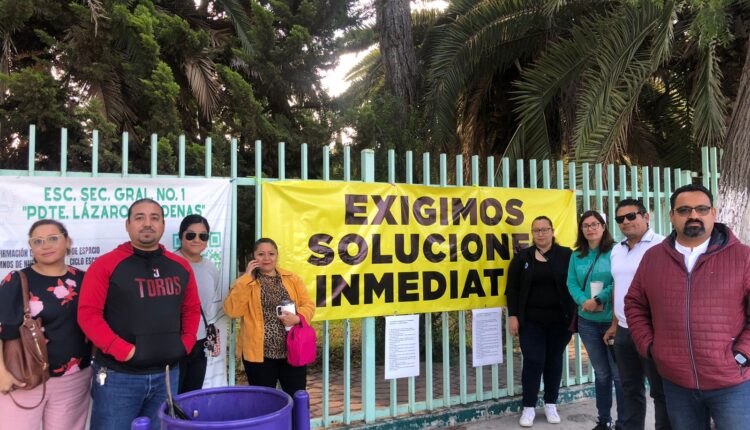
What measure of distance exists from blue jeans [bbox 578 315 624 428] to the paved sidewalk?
0.43 meters

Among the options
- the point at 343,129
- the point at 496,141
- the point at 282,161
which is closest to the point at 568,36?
the point at 496,141

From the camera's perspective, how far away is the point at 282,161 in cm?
409

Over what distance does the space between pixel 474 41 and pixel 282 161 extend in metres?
4.73

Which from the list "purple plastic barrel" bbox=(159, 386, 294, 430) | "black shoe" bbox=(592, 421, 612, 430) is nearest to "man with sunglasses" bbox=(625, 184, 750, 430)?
"black shoe" bbox=(592, 421, 612, 430)

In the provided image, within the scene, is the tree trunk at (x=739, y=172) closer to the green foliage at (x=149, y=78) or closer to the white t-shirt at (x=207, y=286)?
the green foliage at (x=149, y=78)

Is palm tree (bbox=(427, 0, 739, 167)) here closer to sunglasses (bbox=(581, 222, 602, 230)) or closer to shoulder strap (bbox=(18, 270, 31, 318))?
sunglasses (bbox=(581, 222, 602, 230))

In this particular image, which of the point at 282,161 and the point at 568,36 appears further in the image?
the point at 568,36

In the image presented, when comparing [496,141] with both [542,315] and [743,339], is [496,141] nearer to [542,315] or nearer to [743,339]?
[542,315]

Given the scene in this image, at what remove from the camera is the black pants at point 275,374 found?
3535 mm

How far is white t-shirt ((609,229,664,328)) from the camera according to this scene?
3.76m

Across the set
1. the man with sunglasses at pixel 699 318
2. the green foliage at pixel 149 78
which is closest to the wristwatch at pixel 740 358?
the man with sunglasses at pixel 699 318

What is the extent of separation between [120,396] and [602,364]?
3.43m

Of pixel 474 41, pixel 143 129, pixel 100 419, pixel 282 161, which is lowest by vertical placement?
pixel 100 419

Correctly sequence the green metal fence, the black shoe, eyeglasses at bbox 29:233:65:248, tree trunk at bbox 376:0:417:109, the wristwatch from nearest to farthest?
1. the wristwatch
2. eyeglasses at bbox 29:233:65:248
3. the green metal fence
4. the black shoe
5. tree trunk at bbox 376:0:417:109
